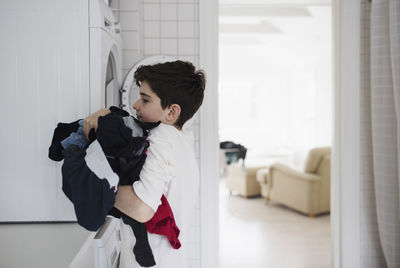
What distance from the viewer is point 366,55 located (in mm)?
2287

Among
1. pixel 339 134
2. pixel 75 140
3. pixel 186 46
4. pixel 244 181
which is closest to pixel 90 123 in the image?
pixel 75 140

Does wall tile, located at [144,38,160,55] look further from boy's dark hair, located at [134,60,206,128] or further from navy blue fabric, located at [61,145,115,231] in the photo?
navy blue fabric, located at [61,145,115,231]

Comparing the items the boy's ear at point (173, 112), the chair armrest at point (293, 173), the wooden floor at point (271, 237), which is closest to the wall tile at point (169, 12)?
the boy's ear at point (173, 112)

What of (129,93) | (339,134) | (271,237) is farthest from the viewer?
(271,237)

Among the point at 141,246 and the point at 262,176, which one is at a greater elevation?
the point at 141,246

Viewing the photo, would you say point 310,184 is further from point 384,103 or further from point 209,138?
point 209,138

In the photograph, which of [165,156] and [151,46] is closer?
[165,156]

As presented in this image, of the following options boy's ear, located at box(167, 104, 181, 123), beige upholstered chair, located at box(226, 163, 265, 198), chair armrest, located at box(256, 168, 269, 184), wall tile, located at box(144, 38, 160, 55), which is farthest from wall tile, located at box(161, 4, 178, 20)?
beige upholstered chair, located at box(226, 163, 265, 198)

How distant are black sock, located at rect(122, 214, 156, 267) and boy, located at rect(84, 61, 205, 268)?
0.06 m

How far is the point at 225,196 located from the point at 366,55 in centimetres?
344

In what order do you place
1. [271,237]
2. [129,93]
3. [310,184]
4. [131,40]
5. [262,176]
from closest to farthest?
1. [129,93]
2. [131,40]
3. [271,237]
4. [310,184]
5. [262,176]

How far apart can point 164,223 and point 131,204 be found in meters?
0.14

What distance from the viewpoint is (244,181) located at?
5156mm

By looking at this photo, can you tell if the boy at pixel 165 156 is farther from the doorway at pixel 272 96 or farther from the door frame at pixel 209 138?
the doorway at pixel 272 96
